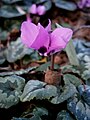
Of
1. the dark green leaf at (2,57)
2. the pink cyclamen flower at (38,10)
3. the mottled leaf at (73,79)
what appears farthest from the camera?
the pink cyclamen flower at (38,10)

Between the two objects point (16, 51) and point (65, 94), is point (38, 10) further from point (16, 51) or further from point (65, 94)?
point (65, 94)

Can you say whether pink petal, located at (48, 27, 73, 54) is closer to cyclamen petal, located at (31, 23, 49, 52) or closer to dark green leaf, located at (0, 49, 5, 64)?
cyclamen petal, located at (31, 23, 49, 52)

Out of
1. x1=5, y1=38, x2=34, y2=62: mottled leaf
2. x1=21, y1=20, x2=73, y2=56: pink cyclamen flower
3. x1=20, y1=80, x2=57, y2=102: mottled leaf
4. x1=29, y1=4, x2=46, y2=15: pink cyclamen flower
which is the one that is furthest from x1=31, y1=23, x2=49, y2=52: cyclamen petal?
x1=29, y1=4, x2=46, y2=15: pink cyclamen flower

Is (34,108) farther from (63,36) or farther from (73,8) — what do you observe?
(73,8)

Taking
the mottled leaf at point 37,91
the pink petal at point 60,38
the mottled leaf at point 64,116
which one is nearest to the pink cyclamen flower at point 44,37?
the pink petal at point 60,38

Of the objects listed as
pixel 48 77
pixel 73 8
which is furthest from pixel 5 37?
pixel 48 77

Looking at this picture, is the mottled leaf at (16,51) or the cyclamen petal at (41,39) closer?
the cyclamen petal at (41,39)

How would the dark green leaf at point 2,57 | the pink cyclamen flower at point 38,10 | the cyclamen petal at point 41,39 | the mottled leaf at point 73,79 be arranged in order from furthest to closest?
the pink cyclamen flower at point 38,10 → the dark green leaf at point 2,57 → the mottled leaf at point 73,79 → the cyclamen petal at point 41,39

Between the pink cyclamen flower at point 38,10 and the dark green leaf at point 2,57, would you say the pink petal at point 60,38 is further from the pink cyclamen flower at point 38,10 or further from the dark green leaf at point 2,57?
the pink cyclamen flower at point 38,10
